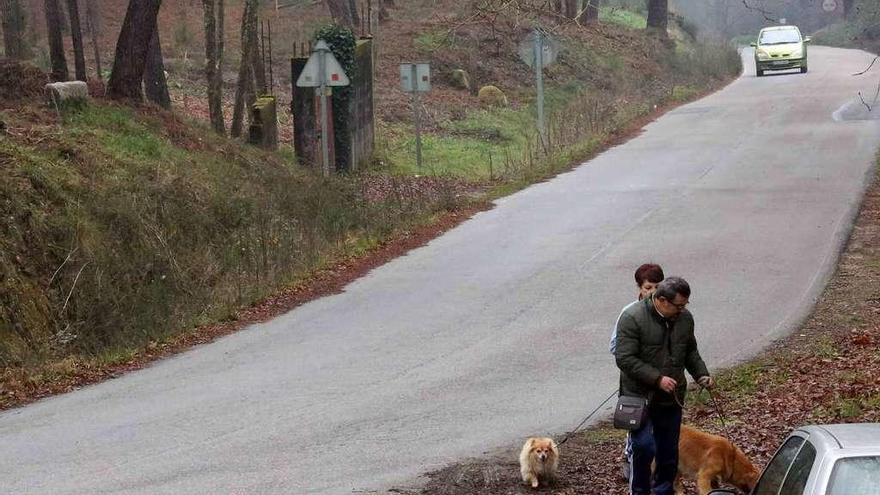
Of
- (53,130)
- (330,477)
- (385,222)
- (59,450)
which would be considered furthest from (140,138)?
(330,477)

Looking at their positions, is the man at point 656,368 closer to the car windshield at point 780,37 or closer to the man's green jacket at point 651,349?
the man's green jacket at point 651,349

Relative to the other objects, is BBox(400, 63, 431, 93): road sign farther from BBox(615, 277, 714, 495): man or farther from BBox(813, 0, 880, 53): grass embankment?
BBox(813, 0, 880, 53): grass embankment

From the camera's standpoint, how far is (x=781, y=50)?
54.7m

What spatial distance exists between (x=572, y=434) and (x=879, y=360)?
3.33 metres

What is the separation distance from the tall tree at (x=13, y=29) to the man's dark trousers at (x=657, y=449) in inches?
951

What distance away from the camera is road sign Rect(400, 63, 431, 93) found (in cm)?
2986

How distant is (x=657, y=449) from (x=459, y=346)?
22.2 ft

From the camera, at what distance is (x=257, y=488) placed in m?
9.61

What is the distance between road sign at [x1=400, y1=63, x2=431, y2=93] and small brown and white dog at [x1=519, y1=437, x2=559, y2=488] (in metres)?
21.1

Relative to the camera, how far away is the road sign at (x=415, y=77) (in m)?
29.9

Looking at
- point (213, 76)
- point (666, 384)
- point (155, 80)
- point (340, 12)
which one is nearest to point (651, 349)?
point (666, 384)

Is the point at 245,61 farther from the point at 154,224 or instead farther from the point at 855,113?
the point at 855,113

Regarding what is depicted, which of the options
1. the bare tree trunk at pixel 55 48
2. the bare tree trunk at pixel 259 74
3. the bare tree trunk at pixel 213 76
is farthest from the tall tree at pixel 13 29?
the bare tree trunk at pixel 259 74

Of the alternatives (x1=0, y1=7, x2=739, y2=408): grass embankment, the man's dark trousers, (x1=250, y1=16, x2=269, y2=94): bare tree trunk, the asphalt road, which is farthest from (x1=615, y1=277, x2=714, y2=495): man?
(x1=250, y1=16, x2=269, y2=94): bare tree trunk
